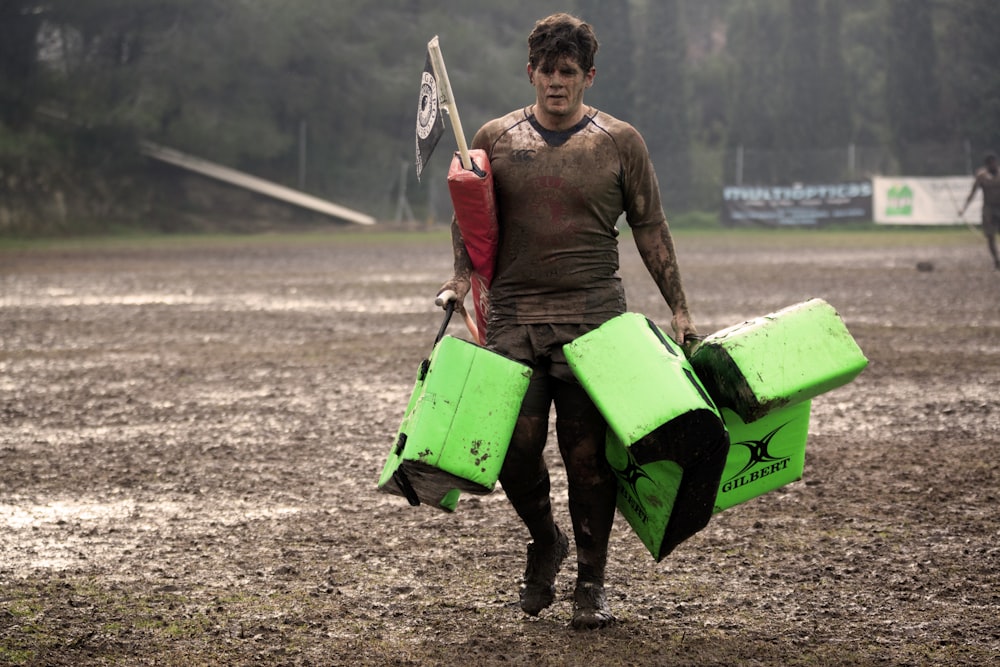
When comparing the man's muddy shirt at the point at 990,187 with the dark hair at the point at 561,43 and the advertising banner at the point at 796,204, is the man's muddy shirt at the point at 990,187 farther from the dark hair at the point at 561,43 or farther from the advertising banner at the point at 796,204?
the dark hair at the point at 561,43

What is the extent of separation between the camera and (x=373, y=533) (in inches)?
225

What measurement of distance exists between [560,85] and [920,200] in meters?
34.4

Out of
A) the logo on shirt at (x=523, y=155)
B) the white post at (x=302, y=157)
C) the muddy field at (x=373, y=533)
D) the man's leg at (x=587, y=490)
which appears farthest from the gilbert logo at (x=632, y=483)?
the white post at (x=302, y=157)

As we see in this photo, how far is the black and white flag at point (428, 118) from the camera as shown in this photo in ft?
15.7

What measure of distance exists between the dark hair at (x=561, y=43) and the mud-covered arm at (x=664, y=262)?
601mm

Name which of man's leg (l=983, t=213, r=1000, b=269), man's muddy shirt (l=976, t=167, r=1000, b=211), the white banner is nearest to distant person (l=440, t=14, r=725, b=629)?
man's leg (l=983, t=213, r=1000, b=269)

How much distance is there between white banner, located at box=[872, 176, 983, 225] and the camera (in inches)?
1422

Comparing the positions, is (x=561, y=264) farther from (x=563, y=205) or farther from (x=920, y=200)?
(x=920, y=200)

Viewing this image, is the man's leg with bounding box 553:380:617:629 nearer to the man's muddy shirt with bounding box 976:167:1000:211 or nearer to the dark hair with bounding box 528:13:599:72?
the dark hair with bounding box 528:13:599:72

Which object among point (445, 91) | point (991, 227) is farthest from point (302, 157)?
point (445, 91)

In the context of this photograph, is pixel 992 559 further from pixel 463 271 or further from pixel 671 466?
pixel 463 271

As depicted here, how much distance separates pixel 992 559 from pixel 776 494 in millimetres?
1364

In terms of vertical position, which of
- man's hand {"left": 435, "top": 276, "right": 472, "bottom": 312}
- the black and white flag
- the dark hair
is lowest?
man's hand {"left": 435, "top": 276, "right": 472, "bottom": 312}

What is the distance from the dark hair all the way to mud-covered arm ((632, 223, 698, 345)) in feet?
1.97
